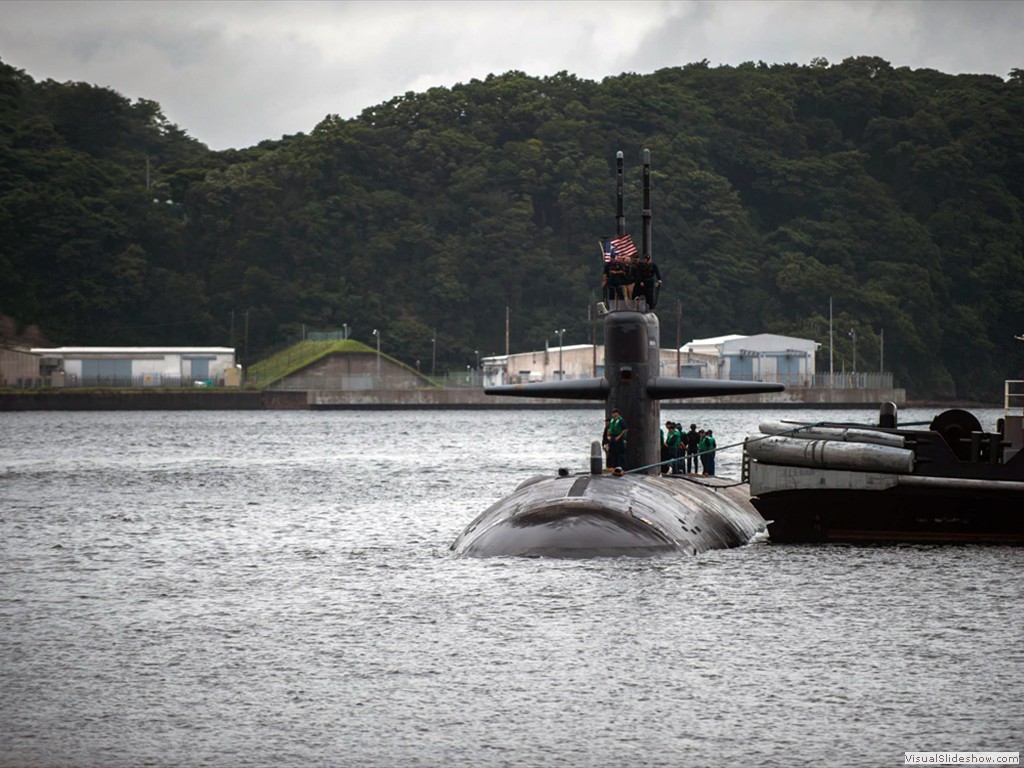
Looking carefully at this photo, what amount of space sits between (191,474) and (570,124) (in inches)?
4783

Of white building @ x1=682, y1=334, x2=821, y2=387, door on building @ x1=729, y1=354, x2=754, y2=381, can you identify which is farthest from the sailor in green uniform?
door on building @ x1=729, y1=354, x2=754, y2=381

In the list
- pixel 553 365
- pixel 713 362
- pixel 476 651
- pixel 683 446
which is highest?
pixel 713 362

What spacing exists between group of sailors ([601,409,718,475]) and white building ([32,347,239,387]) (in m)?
112

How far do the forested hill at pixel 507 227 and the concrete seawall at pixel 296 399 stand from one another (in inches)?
314

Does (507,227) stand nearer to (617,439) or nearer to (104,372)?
(104,372)

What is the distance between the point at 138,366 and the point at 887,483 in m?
123

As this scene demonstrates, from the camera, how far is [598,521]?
2459cm

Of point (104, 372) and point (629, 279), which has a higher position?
point (104, 372)

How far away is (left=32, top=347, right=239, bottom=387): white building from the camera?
142 metres

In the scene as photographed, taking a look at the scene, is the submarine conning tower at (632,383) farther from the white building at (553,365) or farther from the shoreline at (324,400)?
the white building at (553,365)

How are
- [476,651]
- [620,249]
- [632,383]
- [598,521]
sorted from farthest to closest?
1. [620,249]
2. [632,383]
3. [598,521]
4. [476,651]

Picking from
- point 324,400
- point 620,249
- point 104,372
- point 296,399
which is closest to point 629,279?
point 620,249

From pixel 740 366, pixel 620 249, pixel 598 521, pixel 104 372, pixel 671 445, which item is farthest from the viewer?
pixel 740 366

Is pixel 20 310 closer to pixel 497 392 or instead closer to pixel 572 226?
pixel 572 226
